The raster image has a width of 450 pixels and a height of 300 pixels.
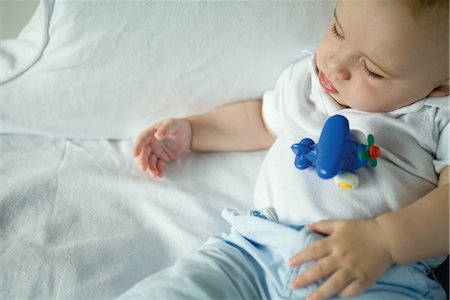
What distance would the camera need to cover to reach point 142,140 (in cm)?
84

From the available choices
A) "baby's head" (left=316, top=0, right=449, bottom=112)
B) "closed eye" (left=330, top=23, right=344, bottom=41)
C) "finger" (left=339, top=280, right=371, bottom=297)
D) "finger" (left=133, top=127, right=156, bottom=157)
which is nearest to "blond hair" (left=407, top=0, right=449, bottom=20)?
"baby's head" (left=316, top=0, right=449, bottom=112)

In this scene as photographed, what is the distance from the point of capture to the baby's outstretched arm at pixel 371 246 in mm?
582

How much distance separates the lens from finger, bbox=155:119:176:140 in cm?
83

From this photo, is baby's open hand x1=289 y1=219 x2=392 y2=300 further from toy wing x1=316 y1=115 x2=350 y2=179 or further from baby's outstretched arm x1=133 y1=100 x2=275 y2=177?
baby's outstretched arm x1=133 y1=100 x2=275 y2=177

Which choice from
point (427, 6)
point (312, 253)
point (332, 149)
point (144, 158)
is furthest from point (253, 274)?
point (427, 6)

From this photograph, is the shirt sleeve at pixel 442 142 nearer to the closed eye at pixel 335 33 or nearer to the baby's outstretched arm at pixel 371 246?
the baby's outstretched arm at pixel 371 246

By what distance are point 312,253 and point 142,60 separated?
458 mm

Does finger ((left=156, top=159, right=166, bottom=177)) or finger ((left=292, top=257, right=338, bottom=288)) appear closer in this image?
finger ((left=292, top=257, right=338, bottom=288))

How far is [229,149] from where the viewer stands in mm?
903

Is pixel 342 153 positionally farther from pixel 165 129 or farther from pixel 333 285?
pixel 165 129

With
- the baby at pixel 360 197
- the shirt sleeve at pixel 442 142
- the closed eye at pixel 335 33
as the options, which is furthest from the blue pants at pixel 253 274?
the closed eye at pixel 335 33

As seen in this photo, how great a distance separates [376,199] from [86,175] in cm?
48

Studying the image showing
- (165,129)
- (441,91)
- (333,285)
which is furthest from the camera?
(165,129)

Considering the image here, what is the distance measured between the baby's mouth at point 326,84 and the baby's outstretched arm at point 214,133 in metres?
0.18
